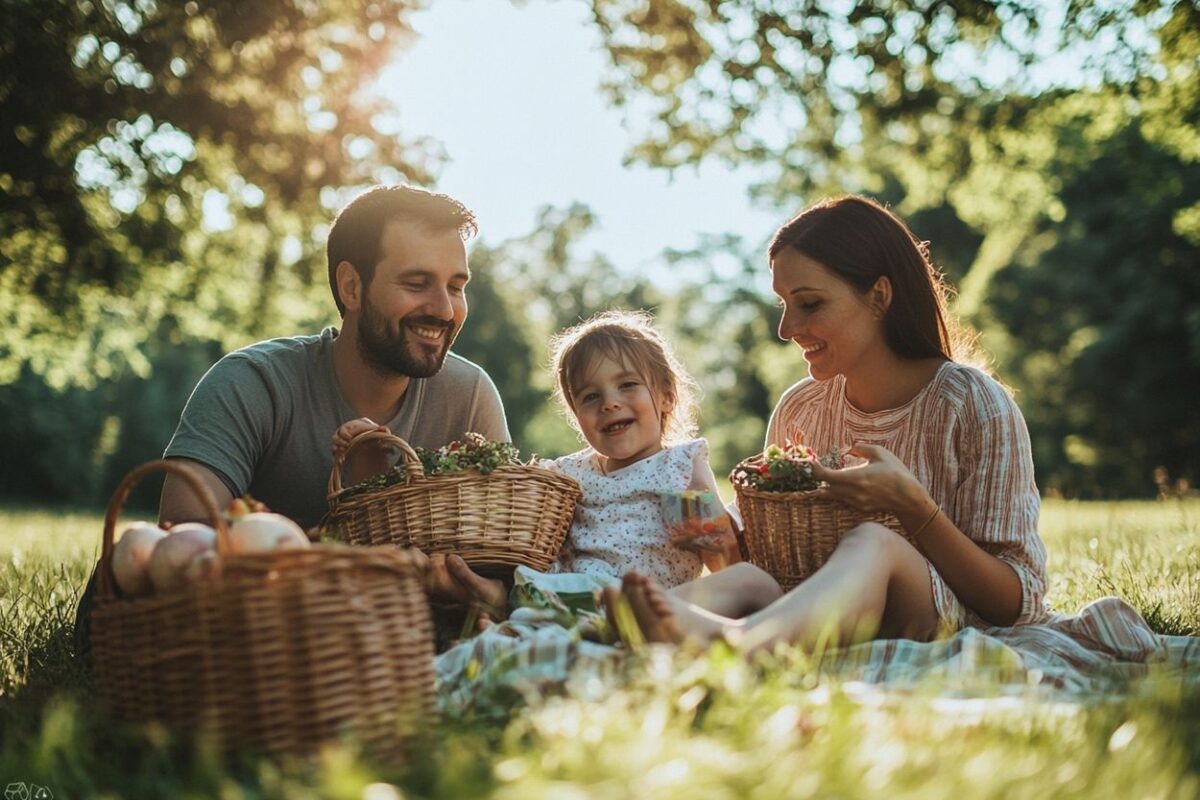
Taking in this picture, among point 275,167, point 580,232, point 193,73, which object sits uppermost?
point 580,232

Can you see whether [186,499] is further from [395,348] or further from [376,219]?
[376,219]

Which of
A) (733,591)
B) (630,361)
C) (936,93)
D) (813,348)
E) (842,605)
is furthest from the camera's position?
(936,93)

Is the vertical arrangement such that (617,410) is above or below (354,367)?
below

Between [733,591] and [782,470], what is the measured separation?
443mm

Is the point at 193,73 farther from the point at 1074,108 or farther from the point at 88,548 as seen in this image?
the point at 1074,108

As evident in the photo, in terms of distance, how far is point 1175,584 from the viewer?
15.8ft

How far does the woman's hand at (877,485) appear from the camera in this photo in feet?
11.0

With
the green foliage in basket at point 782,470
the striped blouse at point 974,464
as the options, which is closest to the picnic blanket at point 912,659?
the striped blouse at point 974,464

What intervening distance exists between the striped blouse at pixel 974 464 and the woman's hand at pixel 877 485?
0.31m

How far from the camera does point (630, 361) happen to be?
4305mm

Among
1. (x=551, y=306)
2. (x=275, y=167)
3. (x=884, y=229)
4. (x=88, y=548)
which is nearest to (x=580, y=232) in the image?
(x=551, y=306)

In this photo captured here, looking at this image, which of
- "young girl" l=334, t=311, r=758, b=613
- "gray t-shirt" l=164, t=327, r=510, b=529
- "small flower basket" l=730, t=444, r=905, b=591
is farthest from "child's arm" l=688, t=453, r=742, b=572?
"gray t-shirt" l=164, t=327, r=510, b=529

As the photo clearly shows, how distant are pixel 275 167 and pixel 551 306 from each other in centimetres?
3065

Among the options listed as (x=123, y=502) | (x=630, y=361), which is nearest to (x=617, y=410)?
(x=630, y=361)
